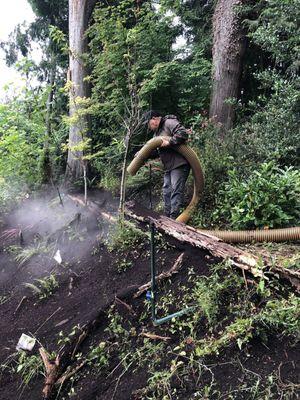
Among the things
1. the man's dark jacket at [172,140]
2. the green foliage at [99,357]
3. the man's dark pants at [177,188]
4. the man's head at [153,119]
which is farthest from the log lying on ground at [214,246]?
the man's head at [153,119]

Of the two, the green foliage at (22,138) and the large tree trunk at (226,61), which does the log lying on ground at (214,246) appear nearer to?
the large tree trunk at (226,61)

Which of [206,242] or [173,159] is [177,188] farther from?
[206,242]

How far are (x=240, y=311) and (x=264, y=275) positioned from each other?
40 cm

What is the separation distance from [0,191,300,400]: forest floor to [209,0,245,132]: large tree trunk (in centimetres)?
393

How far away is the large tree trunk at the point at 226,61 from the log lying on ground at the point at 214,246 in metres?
3.51

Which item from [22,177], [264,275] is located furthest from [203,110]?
[264,275]

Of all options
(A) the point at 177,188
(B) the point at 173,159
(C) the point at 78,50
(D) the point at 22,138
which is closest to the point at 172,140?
(B) the point at 173,159

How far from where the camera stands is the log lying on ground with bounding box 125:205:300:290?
307 centimetres

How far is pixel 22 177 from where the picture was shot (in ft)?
27.5

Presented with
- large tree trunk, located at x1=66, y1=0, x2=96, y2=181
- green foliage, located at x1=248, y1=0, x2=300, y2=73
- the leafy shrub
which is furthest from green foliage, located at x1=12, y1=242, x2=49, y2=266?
green foliage, located at x1=248, y1=0, x2=300, y2=73

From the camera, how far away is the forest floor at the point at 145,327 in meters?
2.49

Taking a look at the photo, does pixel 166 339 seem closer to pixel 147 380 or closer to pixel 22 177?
pixel 147 380

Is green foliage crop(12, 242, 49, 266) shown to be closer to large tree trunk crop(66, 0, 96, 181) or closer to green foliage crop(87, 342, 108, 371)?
large tree trunk crop(66, 0, 96, 181)

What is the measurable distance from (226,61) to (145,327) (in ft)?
20.5
